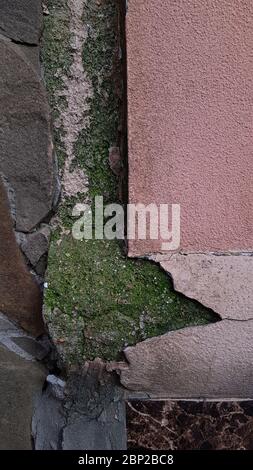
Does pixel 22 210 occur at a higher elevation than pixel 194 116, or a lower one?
lower

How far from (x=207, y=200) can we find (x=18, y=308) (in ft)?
1.30

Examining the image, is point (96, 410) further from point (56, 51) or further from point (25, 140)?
point (56, 51)

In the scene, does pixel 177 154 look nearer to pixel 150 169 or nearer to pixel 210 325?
pixel 150 169

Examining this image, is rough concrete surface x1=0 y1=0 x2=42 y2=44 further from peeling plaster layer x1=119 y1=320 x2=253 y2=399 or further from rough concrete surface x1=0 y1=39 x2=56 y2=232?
peeling plaster layer x1=119 y1=320 x2=253 y2=399

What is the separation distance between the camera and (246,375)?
0.86 meters

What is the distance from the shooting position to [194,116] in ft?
2.52

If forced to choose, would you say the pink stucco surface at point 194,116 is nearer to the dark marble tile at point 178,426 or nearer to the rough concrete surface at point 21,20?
the rough concrete surface at point 21,20

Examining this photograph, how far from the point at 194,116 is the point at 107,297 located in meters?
0.34

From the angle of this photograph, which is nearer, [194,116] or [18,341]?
[194,116]

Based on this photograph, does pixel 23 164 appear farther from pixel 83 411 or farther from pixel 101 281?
pixel 83 411

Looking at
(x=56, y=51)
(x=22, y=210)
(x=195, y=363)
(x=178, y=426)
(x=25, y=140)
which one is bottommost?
(x=178, y=426)

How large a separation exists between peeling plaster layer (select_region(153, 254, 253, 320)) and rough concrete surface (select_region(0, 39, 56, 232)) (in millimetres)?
229

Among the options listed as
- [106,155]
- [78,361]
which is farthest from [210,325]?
[106,155]

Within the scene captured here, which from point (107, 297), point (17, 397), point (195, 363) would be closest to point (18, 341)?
point (17, 397)
